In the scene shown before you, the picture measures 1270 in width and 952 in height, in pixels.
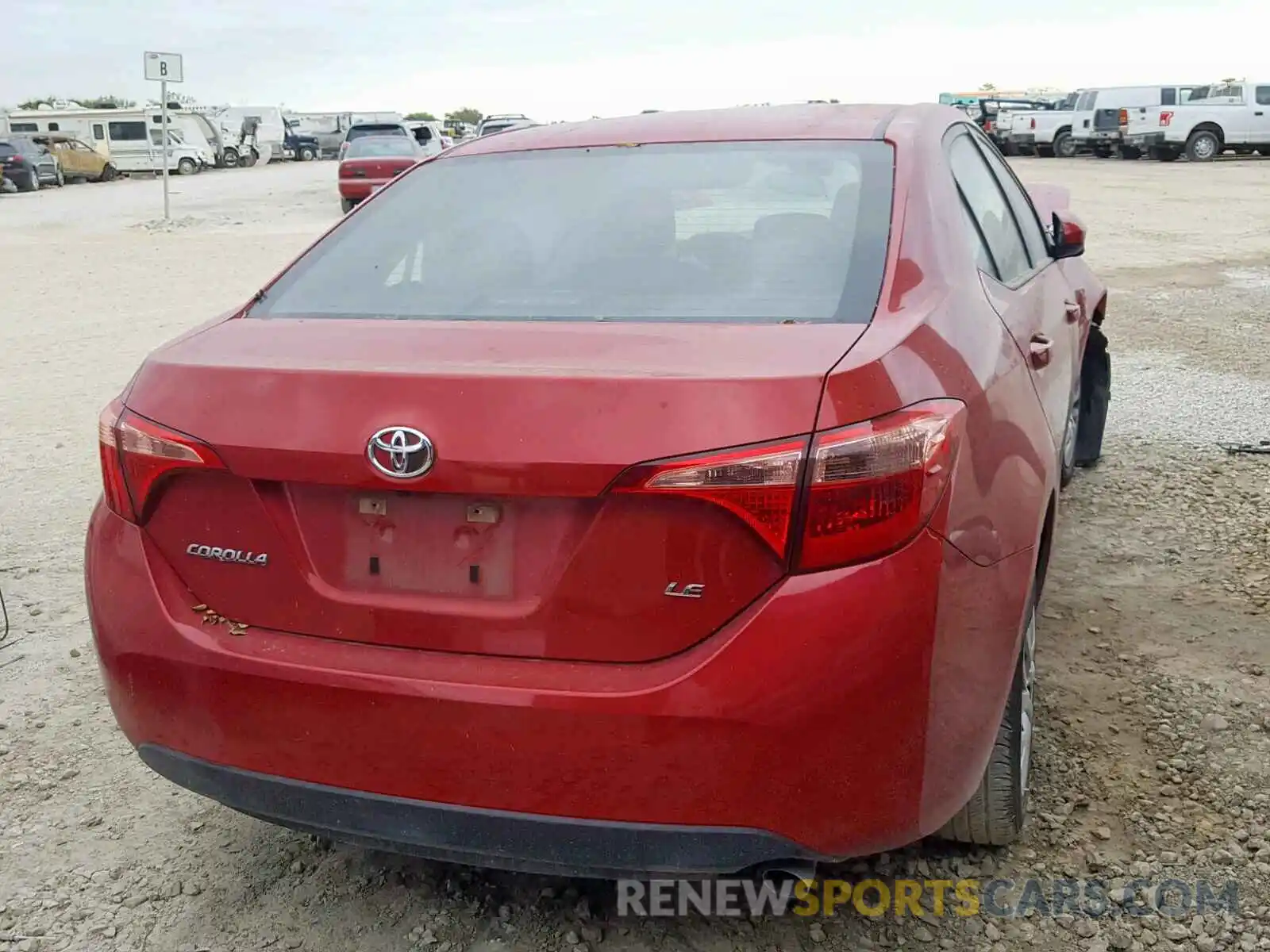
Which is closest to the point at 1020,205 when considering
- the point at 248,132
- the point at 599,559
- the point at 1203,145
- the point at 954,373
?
the point at 954,373

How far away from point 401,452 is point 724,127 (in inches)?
57.4

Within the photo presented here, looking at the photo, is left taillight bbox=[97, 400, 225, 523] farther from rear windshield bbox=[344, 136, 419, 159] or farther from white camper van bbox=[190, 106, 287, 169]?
white camper van bbox=[190, 106, 287, 169]

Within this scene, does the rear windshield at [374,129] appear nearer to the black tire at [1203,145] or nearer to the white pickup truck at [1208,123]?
the white pickup truck at [1208,123]

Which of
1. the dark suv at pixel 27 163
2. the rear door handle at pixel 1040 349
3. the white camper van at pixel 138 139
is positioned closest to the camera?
the rear door handle at pixel 1040 349

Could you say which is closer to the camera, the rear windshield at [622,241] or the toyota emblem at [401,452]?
the toyota emblem at [401,452]

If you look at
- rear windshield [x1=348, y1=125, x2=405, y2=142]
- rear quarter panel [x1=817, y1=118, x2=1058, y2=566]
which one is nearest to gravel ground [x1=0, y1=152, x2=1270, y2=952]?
rear quarter panel [x1=817, y1=118, x2=1058, y2=566]

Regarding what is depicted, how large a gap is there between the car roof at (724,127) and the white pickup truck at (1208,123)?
1263 inches

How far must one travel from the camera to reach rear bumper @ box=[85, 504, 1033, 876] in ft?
6.25

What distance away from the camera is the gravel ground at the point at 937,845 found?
250cm

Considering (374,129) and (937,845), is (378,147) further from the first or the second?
(937,845)

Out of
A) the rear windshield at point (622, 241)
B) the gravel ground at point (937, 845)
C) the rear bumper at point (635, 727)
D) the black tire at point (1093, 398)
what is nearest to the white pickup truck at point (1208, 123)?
the gravel ground at point (937, 845)

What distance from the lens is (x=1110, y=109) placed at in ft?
111

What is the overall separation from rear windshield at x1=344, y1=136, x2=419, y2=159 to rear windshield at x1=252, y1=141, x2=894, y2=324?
73.5 ft

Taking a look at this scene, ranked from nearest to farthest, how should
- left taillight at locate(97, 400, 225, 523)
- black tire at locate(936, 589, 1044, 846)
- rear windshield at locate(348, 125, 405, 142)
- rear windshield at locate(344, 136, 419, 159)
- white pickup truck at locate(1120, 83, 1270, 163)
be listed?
left taillight at locate(97, 400, 225, 523)
black tire at locate(936, 589, 1044, 846)
rear windshield at locate(344, 136, 419, 159)
rear windshield at locate(348, 125, 405, 142)
white pickup truck at locate(1120, 83, 1270, 163)
